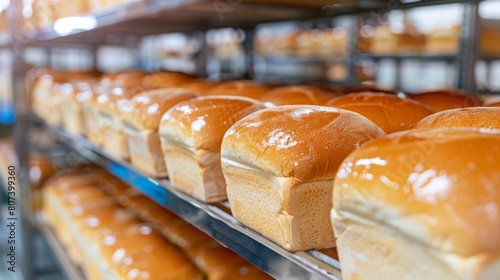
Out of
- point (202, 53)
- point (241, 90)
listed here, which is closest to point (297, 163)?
point (241, 90)

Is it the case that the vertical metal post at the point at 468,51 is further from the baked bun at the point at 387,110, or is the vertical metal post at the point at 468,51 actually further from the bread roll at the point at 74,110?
the bread roll at the point at 74,110

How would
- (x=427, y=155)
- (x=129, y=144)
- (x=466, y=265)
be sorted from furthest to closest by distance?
(x=129, y=144) < (x=427, y=155) < (x=466, y=265)

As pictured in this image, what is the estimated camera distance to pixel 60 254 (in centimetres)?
285

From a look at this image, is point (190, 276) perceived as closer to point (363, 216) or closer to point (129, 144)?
point (129, 144)

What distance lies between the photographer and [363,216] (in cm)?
74

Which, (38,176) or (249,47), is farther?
(38,176)

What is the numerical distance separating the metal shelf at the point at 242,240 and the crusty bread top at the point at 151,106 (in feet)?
0.63

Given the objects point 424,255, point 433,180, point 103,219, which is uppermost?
point 433,180

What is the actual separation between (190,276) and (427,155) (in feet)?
3.99

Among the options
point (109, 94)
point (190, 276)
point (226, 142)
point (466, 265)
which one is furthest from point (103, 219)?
point (466, 265)

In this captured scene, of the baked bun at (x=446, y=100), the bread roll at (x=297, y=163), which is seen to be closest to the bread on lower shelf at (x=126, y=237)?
the bread roll at (x=297, y=163)

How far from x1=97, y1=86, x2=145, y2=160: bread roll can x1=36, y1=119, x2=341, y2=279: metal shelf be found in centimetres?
23

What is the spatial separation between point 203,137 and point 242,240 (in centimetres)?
35

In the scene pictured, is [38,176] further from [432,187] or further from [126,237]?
[432,187]
